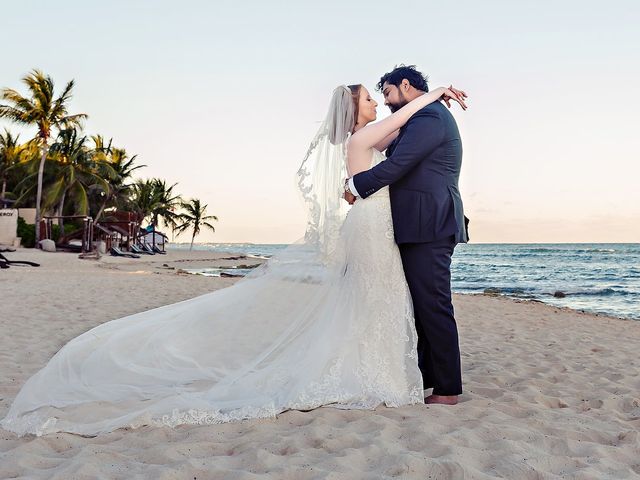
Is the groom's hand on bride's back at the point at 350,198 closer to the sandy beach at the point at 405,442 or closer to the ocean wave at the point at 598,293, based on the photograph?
the sandy beach at the point at 405,442

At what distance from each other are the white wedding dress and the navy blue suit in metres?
0.11

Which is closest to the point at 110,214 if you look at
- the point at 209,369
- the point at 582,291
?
the point at 582,291

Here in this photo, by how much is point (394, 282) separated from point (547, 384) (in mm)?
1669

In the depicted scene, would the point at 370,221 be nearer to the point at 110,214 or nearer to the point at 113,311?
the point at 113,311

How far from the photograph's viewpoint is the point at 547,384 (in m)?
4.18

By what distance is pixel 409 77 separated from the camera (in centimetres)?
350

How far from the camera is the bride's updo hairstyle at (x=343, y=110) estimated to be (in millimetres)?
3551

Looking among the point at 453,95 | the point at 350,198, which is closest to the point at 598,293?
the point at 453,95

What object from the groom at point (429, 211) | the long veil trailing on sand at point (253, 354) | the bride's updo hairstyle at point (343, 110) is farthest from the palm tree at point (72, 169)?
the groom at point (429, 211)

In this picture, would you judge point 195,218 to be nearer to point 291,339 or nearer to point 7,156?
point 7,156

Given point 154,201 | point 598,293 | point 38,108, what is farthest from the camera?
point 154,201

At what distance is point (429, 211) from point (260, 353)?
1.36 m

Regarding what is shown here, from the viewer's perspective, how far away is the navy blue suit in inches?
128

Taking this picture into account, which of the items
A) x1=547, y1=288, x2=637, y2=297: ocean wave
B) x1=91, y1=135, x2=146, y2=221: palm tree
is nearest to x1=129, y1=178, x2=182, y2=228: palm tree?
x1=91, y1=135, x2=146, y2=221: palm tree
